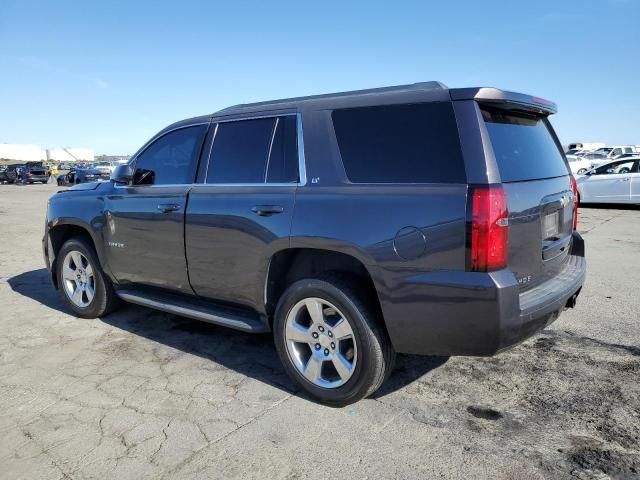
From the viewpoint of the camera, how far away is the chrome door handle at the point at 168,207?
409 centimetres

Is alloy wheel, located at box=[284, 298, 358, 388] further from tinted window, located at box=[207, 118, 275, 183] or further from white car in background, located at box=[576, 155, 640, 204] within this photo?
white car in background, located at box=[576, 155, 640, 204]

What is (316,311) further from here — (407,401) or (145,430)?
(145,430)

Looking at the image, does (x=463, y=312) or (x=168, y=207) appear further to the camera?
(x=168, y=207)

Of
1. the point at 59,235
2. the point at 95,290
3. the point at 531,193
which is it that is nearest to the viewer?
the point at 531,193

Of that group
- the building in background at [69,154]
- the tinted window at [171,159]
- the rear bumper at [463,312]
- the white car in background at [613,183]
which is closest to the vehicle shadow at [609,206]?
the white car in background at [613,183]

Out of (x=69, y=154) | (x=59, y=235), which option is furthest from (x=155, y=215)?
(x=69, y=154)

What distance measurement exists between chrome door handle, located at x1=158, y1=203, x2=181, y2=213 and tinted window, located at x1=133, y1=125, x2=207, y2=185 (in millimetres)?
224

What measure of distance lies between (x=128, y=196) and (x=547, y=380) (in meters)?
3.73

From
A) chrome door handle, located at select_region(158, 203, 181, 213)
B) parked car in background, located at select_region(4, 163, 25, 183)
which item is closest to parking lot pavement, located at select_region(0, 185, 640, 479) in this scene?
chrome door handle, located at select_region(158, 203, 181, 213)

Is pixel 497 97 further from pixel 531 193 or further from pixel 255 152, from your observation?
pixel 255 152

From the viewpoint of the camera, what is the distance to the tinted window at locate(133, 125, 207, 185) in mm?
4203

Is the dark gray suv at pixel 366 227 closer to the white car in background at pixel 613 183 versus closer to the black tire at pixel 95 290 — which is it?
the black tire at pixel 95 290

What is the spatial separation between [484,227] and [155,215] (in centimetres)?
277

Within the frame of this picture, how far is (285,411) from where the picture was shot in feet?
10.4
